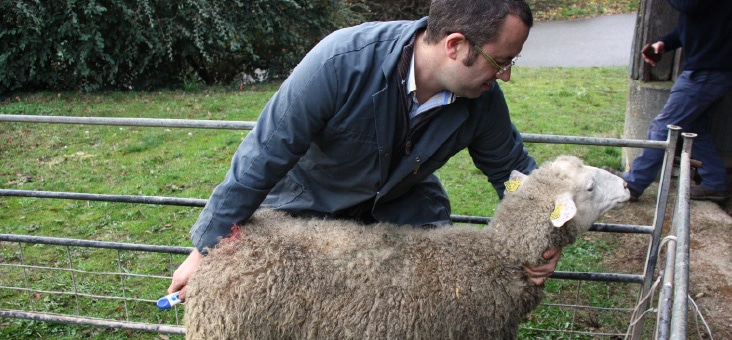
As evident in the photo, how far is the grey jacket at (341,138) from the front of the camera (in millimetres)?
2291

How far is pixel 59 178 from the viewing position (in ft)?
20.0

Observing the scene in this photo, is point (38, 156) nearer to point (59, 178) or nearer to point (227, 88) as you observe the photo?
point (59, 178)

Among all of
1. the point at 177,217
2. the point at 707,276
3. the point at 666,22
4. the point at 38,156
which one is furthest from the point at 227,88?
the point at 707,276

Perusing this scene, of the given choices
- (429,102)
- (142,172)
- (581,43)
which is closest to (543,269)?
(429,102)

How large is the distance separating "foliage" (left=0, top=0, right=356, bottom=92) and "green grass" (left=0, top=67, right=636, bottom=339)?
19.1 inches

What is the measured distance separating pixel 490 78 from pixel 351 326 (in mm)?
1110

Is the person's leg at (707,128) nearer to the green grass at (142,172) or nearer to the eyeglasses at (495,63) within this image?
the green grass at (142,172)

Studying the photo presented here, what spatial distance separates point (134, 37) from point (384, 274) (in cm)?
A: 841

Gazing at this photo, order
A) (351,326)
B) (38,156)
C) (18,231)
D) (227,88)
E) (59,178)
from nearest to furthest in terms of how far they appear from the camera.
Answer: (351,326) → (18,231) → (59,178) → (38,156) → (227,88)

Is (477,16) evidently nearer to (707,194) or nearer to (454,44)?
(454,44)

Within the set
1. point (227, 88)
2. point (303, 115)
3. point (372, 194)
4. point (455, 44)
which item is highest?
point (455, 44)

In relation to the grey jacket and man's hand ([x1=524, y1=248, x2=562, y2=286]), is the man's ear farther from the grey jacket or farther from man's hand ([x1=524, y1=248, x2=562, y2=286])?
man's hand ([x1=524, y1=248, x2=562, y2=286])

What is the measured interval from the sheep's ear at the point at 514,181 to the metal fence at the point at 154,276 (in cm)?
35

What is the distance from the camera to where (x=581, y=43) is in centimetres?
1405
